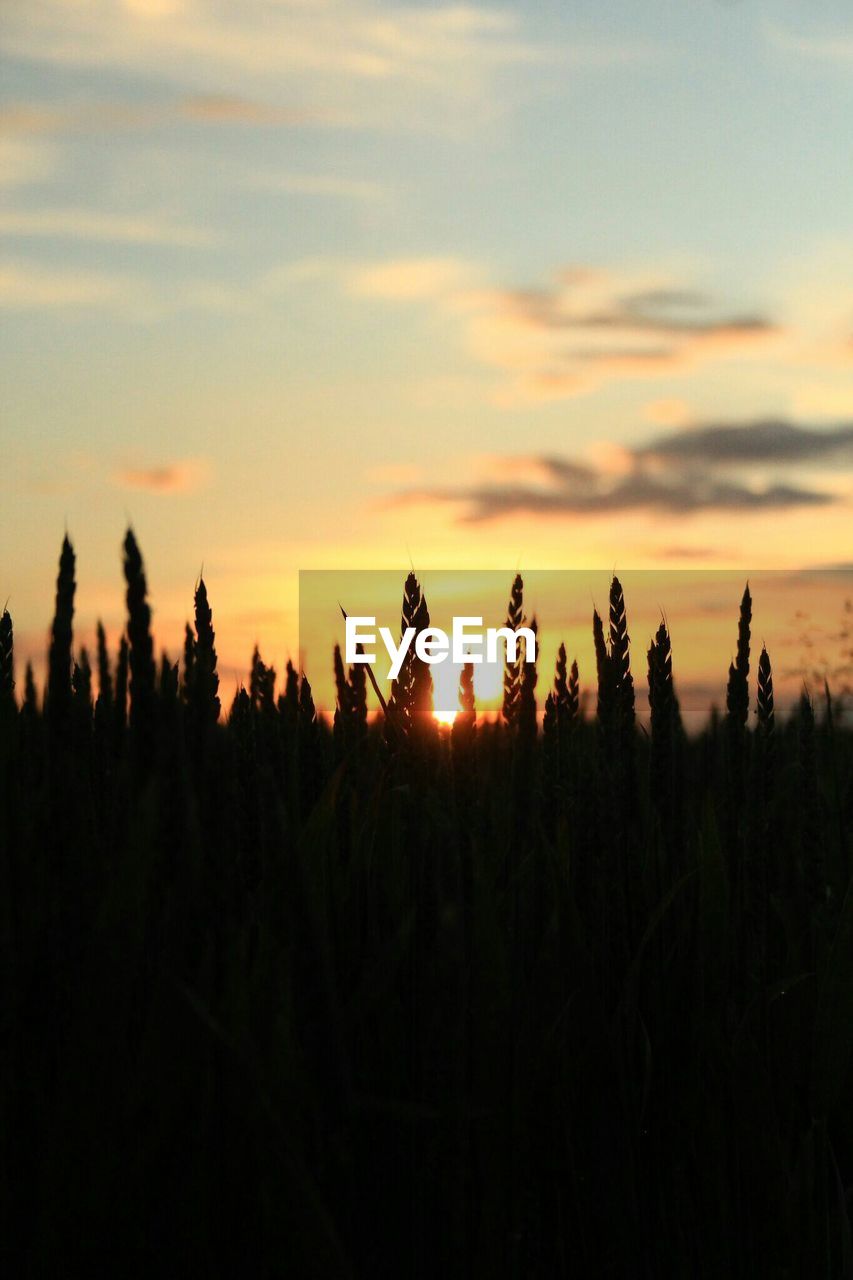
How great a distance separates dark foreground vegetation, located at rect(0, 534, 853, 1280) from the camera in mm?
1517

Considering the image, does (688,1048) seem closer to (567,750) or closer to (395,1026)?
(395,1026)

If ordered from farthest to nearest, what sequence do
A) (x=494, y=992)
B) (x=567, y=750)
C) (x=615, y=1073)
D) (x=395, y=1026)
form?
1. (x=567, y=750)
2. (x=615, y=1073)
3. (x=395, y=1026)
4. (x=494, y=992)

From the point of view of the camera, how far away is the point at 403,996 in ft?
6.64

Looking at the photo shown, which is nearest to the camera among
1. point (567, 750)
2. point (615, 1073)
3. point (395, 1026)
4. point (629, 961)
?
point (395, 1026)

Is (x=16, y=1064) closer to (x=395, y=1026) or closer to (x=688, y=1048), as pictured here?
(x=395, y=1026)

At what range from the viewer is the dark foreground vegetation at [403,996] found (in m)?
1.52

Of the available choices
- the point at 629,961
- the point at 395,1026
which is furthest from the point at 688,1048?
the point at 395,1026

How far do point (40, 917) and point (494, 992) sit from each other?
588mm

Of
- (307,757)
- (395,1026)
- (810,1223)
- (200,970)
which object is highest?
(307,757)

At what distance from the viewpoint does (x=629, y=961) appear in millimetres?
2312

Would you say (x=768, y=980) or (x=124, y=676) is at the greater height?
(x=124, y=676)

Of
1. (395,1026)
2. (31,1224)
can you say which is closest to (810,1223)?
(395,1026)

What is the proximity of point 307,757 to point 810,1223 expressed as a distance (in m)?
1.23

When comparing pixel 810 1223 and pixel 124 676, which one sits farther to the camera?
pixel 810 1223
